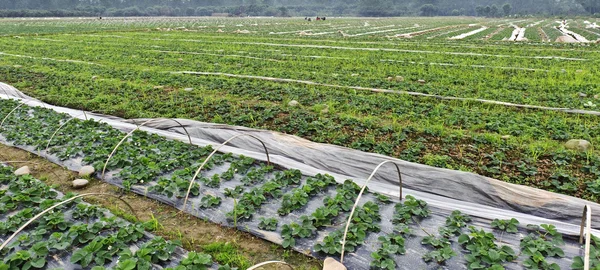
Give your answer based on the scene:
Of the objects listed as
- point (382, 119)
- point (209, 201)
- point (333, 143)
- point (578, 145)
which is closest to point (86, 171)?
point (209, 201)

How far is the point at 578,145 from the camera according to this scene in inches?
237

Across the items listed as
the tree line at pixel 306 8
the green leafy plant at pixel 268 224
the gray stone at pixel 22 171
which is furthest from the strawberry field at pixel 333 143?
the tree line at pixel 306 8

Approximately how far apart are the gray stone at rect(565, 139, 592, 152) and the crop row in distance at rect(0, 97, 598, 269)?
2.93 meters

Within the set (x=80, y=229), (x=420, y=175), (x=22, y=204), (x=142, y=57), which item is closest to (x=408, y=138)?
(x=420, y=175)

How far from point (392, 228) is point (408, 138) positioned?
3023 millimetres

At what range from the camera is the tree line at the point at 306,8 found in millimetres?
95875

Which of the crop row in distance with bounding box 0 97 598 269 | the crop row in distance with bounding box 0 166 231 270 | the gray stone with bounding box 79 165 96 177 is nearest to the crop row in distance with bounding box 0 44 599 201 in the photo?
the crop row in distance with bounding box 0 97 598 269

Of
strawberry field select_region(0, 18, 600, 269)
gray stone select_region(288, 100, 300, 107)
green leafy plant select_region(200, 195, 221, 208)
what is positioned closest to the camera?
strawberry field select_region(0, 18, 600, 269)

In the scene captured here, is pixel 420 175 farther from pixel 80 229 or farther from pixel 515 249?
pixel 80 229

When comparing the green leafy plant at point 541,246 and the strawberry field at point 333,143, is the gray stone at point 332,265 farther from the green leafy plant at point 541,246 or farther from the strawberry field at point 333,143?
the green leafy plant at point 541,246

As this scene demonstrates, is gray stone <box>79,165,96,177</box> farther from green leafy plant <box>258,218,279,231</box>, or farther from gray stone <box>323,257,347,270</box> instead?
gray stone <box>323,257,347,270</box>

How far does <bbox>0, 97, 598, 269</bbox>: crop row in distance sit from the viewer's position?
11.4 ft

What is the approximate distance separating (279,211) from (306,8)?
14006 cm

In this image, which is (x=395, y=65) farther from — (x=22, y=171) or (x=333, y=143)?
(x=22, y=171)
